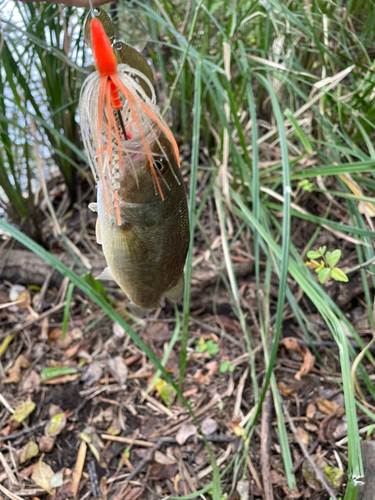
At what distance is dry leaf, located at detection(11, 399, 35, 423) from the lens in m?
1.61

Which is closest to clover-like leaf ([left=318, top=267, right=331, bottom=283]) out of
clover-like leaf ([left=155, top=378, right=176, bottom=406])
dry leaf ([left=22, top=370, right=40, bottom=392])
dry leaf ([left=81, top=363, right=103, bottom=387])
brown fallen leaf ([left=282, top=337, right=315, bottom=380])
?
brown fallen leaf ([left=282, top=337, right=315, bottom=380])

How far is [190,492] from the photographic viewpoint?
4.66 feet

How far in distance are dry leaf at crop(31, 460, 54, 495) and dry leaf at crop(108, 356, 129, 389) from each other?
0.43m

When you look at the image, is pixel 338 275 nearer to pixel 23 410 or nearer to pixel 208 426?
pixel 208 426

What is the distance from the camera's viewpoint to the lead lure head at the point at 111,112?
1.56 feet

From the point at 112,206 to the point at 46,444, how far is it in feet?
4.31

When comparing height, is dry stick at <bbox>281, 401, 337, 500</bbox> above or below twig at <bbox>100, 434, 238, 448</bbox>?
below

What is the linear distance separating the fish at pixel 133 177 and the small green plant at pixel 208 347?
870mm

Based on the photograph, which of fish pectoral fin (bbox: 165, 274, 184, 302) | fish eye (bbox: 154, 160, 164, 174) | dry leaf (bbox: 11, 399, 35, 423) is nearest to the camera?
fish eye (bbox: 154, 160, 164, 174)

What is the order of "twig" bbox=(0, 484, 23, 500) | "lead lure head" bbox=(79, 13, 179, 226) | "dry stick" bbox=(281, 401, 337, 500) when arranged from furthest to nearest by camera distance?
"twig" bbox=(0, 484, 23, 500) < "dry stick" bbox=(281, 401, 337, 500) < "lead lure head" bbox=(79, 13, 179, 226)

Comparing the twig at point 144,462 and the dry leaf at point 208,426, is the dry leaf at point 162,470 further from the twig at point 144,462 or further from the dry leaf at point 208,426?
the dry leaf at point 208,426

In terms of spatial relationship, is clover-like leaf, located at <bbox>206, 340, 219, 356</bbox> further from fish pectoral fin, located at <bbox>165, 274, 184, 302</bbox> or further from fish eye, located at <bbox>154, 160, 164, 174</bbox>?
fish eye, located at <bbox>154, 160, 164, 174</bbox>

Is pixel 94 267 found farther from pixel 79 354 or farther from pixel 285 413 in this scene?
pixel 285 413

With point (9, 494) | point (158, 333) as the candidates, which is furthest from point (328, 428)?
point (9, 494)
